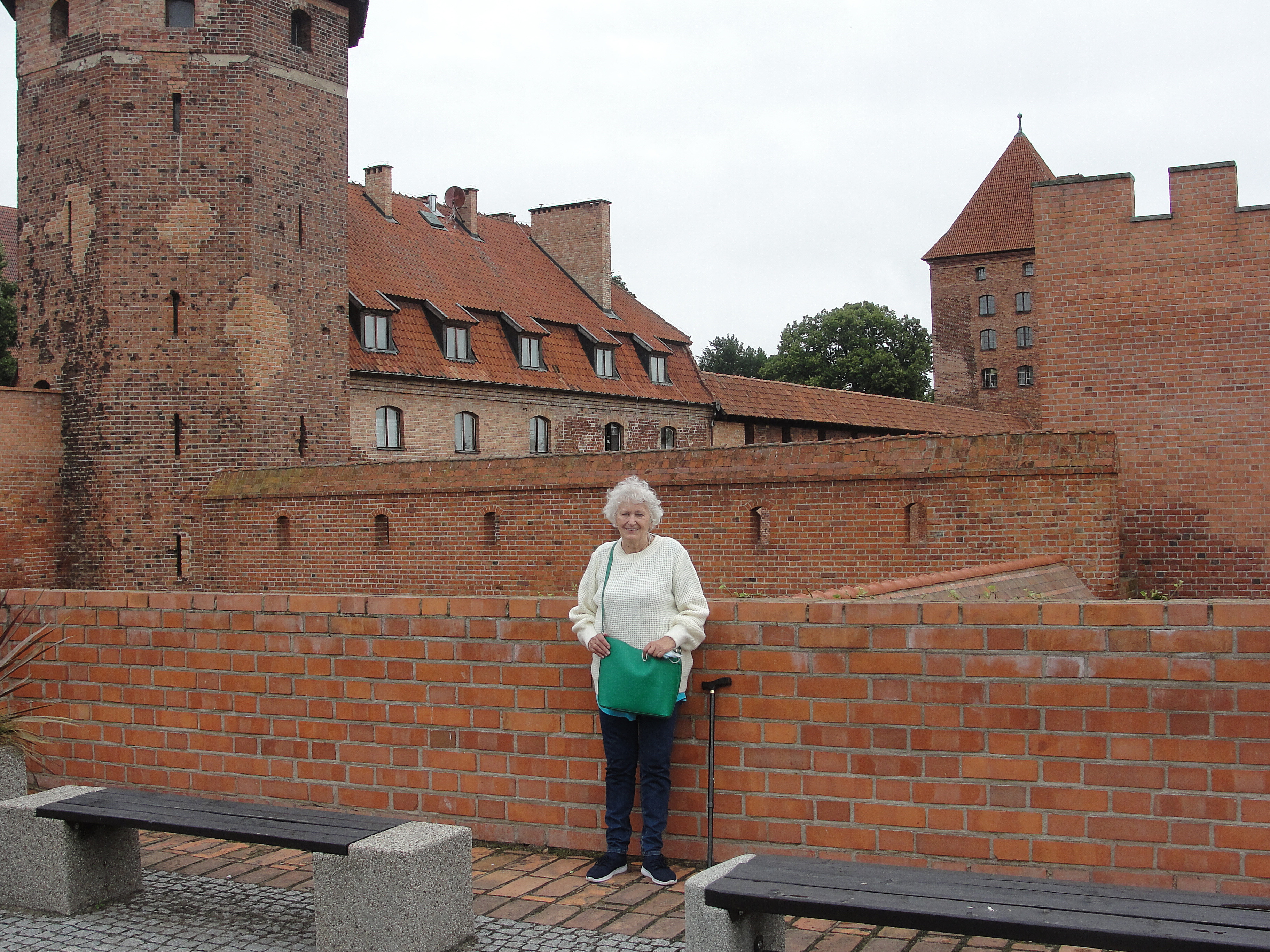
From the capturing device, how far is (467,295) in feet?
101

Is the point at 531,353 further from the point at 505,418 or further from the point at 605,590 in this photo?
the point at 605,590

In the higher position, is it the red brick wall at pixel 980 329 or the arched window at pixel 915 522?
the red brick wall at pixel 980 329

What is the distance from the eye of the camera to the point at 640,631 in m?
4.77

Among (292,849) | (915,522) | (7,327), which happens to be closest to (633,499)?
(292,849)

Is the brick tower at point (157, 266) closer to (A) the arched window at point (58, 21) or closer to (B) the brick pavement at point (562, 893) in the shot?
(A) the arched window at point (58, 21)

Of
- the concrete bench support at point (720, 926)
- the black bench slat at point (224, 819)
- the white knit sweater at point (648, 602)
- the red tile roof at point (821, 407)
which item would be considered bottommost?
the concrete bench support at point (720, 926)

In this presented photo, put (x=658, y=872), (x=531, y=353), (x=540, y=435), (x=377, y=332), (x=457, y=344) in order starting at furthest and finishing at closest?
(x=531, y=353)
(x=540, y=435)
(x=457, y=344)
(x=377, y=332)
(x=658, y=872)

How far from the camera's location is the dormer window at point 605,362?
33.5 m

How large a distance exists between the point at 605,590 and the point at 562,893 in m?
1.22

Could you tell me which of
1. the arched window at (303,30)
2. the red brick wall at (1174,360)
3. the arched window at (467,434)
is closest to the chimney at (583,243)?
the arched window at (467,434)

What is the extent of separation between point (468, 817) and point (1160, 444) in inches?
481

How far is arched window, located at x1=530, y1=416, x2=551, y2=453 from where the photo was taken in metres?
30.3

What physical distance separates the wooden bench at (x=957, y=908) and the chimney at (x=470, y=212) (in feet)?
106

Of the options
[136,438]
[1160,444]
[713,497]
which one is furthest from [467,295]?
[1160,444]
